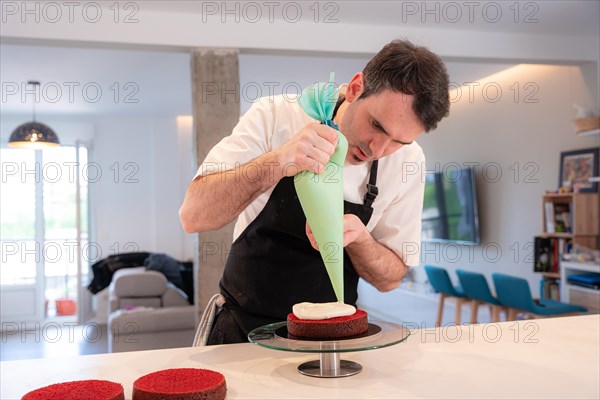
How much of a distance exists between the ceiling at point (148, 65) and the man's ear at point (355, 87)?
2.82 metres

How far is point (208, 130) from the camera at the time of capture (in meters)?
4.57

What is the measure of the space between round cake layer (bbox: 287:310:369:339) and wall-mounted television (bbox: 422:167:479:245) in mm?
5552

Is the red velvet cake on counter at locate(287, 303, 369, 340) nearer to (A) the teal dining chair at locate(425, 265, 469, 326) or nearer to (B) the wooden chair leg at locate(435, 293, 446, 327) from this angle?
(A) the teal dining chair at locate(425, 265, 469, 326)

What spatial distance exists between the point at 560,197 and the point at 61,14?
425 cm

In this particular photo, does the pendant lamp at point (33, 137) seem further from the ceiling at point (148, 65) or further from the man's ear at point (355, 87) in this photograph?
the man's ear at point (355, 87)

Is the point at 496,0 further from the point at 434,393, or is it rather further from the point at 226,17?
the point at 434,393

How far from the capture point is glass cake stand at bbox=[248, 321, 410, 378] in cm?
115

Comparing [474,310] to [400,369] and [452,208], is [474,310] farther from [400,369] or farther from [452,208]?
[400,369]

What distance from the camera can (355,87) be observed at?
62.5 inches

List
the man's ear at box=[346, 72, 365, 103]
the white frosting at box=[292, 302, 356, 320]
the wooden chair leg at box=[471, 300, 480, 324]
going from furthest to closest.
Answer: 1. the wooden chair leg at box=[471, 300, 480, 324]
2. the man's ear at box=[346, 72, 365, 103]
3. the white frosting at box=[292, 302, 356, 320]

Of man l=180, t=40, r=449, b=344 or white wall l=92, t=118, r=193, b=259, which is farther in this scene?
white wall l=92, t=118, r=193, b=259

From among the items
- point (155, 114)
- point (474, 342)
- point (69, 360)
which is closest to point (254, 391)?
point (69, 360)

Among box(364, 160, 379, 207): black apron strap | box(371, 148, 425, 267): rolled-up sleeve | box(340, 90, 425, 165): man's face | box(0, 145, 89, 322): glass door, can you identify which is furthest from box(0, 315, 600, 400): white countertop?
box(0, 145, 89, 322): glass door

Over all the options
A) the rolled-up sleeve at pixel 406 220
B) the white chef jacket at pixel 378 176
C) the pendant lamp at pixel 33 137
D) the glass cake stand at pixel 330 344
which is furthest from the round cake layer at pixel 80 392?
the pendant lamp at pixel 33 137
